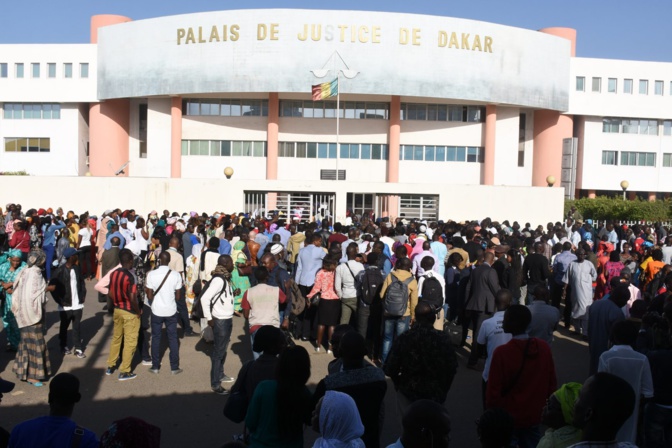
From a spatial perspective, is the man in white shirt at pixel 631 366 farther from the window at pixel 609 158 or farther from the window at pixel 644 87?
the window at pixel 644 87

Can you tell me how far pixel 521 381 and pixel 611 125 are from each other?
44268 millimetres

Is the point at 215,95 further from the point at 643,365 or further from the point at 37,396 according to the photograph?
the point at 643,365

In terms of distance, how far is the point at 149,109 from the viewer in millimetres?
36750

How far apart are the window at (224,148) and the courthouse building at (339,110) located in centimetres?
7

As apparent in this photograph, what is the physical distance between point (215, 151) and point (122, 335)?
29116 mm

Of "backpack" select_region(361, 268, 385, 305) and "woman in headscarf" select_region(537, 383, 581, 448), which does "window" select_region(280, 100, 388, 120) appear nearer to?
"backpack" select_region(361, 268, 385, 305)

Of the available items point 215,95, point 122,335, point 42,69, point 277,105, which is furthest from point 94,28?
point 122,335

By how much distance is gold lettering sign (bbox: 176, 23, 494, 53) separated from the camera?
32938 mm

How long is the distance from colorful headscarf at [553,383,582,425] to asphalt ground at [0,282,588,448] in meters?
2.76

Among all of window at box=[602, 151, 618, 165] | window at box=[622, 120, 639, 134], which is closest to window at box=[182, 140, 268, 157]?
window at box=[602, 151, 618, 165]

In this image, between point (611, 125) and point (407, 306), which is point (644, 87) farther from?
point (407, 306)

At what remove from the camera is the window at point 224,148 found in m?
36.9

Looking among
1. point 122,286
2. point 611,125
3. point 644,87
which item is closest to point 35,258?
point 122,286

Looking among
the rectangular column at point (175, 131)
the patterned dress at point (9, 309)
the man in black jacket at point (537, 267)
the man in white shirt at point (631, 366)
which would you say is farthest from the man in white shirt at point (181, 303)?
the rectangular column at point (175, 131)
